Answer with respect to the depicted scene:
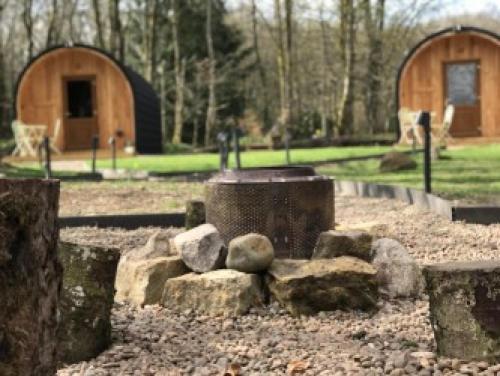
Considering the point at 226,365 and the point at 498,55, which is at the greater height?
the point at 498,55

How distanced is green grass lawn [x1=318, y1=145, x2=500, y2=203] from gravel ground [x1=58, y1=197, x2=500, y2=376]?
14.9ft

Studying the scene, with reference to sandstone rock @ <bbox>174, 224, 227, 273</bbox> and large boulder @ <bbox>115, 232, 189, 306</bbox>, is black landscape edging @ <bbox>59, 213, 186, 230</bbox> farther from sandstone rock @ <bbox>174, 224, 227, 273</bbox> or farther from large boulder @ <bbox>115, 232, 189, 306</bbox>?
sandstone rock @ <bbox>174, 224, 227, 273</bbox>

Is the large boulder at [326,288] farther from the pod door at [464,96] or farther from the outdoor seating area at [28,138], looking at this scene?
the pod door at [464,96]

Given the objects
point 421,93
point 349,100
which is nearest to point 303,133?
point 349,100

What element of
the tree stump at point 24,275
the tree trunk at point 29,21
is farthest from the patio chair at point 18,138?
the tree stump at point 24,275

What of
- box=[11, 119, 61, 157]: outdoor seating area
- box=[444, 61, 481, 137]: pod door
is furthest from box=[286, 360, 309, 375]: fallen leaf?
box=[444, 61, 481, 137]: pod door

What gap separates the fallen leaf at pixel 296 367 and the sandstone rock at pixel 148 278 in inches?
62.2

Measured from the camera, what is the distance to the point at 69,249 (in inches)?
158

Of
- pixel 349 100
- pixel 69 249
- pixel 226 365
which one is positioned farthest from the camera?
pixel 349 100

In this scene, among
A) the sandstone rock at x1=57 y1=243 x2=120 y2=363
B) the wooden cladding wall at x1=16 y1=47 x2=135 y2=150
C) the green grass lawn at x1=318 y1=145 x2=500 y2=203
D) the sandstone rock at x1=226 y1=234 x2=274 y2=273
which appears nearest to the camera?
the sandstone rock at x1=57 y1=243 x2=120 y2=363

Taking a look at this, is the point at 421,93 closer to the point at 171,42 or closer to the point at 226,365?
the point at 171,42

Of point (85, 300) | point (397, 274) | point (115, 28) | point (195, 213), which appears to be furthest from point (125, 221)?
point (115, 28)

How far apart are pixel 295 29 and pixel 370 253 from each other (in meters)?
38.4

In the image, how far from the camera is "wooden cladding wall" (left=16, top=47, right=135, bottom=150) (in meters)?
25.6
